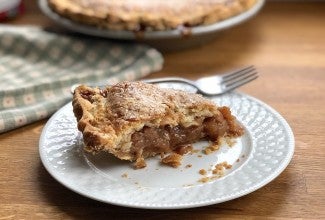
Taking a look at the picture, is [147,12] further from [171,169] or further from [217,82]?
[171,169]

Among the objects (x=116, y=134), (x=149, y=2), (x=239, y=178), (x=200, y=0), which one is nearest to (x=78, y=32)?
(x=149, y=2)

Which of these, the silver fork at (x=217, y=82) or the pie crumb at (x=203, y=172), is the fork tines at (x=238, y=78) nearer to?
the silver fork at (x=217, y=82)

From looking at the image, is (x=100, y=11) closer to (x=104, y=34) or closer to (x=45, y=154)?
(x=104, y=34)

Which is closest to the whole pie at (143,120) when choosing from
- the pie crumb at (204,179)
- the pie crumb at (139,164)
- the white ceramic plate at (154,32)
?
the pie crumb at (139,164)

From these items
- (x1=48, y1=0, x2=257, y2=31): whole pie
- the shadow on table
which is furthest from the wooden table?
(x1=48, y1=0, x2=257, y2=31): whole pie

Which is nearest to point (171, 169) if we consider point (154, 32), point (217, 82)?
point (217, 82)

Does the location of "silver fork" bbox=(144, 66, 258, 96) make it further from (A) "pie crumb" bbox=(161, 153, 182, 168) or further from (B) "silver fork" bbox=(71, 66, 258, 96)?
(A) "pie crumb" bbox=(161, 153, 182, 168)
